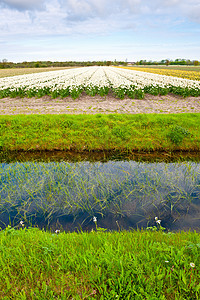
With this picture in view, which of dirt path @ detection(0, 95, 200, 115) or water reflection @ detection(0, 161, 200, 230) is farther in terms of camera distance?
dirt path @ detection(0, 95, 200, 115)

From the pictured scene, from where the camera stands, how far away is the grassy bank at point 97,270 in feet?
6.95

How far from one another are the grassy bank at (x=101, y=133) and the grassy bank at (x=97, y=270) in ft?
18.0

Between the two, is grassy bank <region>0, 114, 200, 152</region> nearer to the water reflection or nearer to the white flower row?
the water reflection

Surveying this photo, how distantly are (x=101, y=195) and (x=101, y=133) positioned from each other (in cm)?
403

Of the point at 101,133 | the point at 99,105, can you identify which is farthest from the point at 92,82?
the point at 101,133

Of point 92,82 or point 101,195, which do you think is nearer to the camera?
point 101,195

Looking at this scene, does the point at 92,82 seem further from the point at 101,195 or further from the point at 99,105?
the point at 101,195

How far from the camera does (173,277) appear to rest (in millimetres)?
2256

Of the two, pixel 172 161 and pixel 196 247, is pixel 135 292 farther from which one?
pixel 172 161

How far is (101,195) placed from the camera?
5000mm

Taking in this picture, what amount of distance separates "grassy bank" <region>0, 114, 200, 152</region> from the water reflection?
5.47ft

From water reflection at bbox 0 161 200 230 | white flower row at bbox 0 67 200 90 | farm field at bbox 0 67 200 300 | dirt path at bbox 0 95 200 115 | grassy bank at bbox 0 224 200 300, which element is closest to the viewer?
grassy bank at bbox 0 224 200 300

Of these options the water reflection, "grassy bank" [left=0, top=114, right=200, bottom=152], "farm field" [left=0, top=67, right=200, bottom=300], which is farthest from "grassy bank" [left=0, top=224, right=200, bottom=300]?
"grassy bank" [left=0, top=114, right=200, bottom=152]

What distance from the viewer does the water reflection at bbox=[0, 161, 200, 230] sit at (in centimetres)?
424
